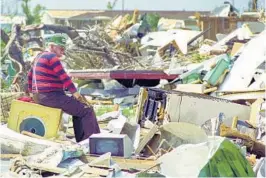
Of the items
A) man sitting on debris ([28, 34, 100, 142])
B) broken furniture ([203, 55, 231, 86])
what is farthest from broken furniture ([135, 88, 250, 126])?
broken furniture ([203, 55, 231, 86])

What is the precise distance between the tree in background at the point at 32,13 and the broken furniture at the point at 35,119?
3479 cm

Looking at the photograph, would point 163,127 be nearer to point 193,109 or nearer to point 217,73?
point 193,109

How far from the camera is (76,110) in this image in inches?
300

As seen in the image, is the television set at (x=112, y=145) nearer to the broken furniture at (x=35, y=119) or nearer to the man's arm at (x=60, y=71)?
the broken furniture at (x=35, y=119)

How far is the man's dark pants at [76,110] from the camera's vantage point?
7.53 metres

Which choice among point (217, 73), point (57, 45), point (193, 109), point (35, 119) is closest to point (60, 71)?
point (57, 45)

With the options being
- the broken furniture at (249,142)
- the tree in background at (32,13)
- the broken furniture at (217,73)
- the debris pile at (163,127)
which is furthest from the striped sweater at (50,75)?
the tree in background at (32,13)

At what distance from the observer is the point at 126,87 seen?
12.4 meters

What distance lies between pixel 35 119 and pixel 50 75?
1.69 feet

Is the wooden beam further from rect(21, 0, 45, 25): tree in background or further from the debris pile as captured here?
rect(21, 0, 45, 25): tree in background

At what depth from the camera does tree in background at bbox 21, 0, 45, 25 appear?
4275 cm

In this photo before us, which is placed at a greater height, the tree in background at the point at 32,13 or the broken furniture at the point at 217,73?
the broken furniture at the point at 217,73

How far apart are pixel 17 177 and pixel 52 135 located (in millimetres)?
1550

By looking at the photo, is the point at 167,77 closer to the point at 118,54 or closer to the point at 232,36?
the point at 118,54
